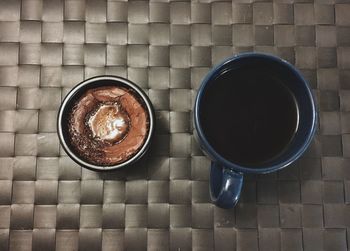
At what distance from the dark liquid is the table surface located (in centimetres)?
7

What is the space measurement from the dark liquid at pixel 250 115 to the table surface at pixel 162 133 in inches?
2.6

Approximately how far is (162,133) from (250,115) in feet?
0.39

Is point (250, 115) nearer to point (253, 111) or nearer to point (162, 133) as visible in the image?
point (253, 111)

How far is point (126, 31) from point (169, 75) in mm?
83

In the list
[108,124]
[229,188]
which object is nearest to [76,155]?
[108,124]

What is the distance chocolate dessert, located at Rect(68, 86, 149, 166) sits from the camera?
0.52 m

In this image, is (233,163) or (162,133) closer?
(233,163)

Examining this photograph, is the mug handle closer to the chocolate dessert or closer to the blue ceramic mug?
the blue ceramic mug

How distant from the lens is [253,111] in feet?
1.68

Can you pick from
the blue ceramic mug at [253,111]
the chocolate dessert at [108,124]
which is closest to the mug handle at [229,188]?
the blue ceramic mug at [253,111]

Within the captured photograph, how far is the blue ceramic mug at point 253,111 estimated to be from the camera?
480mm

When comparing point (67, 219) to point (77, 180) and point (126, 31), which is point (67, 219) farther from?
point (126, 31)

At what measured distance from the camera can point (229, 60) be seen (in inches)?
18.8

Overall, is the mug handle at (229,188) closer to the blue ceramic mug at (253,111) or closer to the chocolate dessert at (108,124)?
the blue ceramic mug at (253,111)
